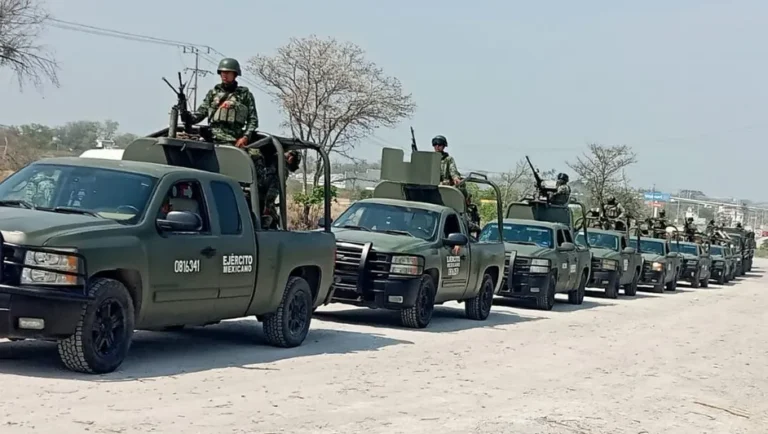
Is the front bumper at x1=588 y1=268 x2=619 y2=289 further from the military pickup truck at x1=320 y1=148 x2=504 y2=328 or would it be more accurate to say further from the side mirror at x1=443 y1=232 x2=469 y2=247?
the side mirror at x1=443 y1=232 x2=469 y2=247

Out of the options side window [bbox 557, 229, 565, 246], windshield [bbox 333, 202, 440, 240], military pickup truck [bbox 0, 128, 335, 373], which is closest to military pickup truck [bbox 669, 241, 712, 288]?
side window [bbox 557, 229, 565, 246]

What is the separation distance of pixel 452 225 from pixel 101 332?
843 centimetres

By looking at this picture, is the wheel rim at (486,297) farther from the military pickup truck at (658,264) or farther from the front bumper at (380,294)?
the military pickup truck at (658,264)

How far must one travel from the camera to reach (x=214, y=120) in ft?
41.9

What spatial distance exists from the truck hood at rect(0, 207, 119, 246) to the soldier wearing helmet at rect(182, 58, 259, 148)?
11.4 feet

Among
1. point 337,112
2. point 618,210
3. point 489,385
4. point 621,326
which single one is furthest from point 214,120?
point 337,112

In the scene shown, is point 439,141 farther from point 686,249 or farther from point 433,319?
point 686,249

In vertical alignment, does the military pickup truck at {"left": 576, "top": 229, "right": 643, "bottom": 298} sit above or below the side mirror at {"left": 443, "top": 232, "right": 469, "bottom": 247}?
below

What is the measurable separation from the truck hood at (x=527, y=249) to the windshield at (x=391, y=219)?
5057 mm

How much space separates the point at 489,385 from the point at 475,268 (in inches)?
276

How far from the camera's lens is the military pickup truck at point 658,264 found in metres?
32.9

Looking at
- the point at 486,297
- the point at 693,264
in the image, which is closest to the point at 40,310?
the point at 486,297

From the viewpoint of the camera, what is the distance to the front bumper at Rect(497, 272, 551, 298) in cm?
2097

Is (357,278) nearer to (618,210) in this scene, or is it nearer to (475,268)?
(475,268)
